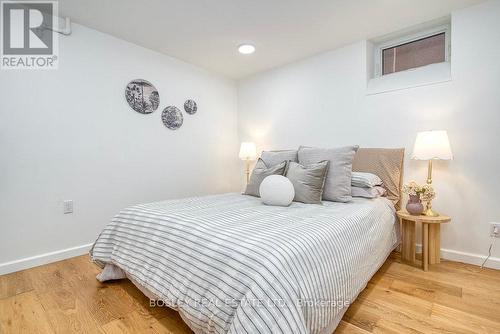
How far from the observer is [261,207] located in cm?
183

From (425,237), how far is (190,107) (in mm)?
2938

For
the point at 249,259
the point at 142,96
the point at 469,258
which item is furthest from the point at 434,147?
the point at 142,96

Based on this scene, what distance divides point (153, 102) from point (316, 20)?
1964 millimetres

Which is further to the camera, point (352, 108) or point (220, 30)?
point (352, 108)

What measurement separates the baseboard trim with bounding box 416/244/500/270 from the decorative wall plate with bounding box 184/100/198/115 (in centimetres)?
316

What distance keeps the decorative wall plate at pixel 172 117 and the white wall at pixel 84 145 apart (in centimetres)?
7

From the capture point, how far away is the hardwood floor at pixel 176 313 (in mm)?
1307

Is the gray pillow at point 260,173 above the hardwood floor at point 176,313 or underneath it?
above

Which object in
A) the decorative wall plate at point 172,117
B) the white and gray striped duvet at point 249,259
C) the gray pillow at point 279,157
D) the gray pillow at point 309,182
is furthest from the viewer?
the decorative wall plate at point 172,117

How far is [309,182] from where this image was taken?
200 centimetres

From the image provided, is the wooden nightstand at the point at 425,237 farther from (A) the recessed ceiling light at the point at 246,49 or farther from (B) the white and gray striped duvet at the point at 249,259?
(A) the recessed ceiling light at the point at 246,49

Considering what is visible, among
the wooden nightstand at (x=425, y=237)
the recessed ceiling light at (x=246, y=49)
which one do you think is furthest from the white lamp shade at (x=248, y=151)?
the wooden nightstand at (x=425, y=237)

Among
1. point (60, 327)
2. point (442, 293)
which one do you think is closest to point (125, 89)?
point (60, 327)

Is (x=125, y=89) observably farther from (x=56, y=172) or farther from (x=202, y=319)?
(x=202, y=319)
